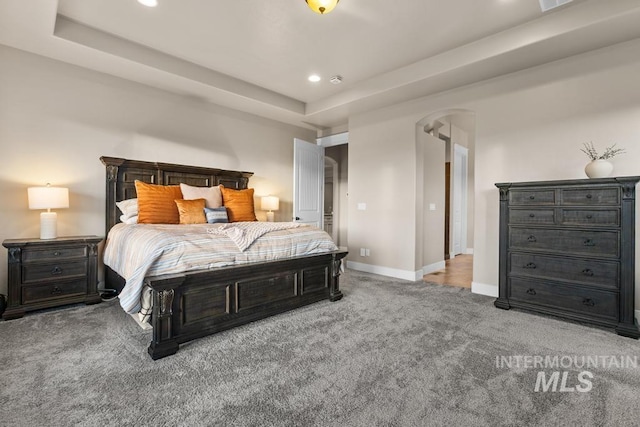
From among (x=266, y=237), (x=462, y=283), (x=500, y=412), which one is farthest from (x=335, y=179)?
(x=500, y=412)

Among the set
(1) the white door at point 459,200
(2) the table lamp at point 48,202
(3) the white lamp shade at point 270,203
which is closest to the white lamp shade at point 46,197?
(2) the table lamp at point 48,202

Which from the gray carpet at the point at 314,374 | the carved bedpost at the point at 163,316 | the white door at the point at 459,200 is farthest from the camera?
the white door at the point at 459,200

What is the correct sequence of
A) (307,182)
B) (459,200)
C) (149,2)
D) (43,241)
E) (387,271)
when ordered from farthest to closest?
1. (459,200)
2. (307,182)
3. (387,271)
4. (43,241)
5. (149,2)

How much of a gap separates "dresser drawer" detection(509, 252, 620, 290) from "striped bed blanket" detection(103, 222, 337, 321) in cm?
197

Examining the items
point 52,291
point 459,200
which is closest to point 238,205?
point 52,291

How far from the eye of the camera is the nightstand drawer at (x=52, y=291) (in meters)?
2.83

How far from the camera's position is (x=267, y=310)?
277 centimetres

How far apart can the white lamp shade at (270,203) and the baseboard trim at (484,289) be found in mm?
3152

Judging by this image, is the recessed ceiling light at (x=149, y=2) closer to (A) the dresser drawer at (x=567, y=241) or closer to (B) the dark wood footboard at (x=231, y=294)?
(B) the dark wood footboard at (x=231, y=294)

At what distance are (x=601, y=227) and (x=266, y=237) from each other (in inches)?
118

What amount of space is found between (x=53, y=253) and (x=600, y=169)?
17.2 ft

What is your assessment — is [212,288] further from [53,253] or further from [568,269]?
[568,269]

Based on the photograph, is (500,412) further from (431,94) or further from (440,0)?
(431,94)

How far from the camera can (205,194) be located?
159 inches
